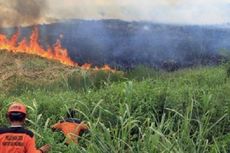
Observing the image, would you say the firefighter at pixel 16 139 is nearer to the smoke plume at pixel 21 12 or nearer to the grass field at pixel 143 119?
the grass field at pixel 143 119

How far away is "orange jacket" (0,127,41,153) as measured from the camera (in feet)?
22.0

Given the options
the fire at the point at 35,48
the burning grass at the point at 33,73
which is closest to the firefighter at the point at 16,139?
the burning grass at the point at 33,73

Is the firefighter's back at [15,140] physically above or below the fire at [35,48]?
above

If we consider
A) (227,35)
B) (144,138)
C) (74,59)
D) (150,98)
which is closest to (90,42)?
(74,59)

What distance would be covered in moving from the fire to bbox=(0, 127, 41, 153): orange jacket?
1989 centimetres

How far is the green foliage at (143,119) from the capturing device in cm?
601

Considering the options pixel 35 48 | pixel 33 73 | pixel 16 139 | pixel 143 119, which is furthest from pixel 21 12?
pixel 16 139

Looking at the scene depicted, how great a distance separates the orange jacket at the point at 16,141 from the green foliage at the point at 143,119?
194 mm

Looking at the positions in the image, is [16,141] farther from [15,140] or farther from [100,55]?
[100,55]

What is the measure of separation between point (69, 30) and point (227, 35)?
28.6 ft

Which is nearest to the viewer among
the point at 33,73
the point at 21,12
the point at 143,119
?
the point at 143,119

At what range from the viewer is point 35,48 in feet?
94.0

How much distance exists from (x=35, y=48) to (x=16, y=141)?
2218 cm

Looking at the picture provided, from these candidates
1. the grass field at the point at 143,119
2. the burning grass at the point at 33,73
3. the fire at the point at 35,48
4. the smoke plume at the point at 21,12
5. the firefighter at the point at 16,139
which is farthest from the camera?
the smoke plume at the point at 21,12
